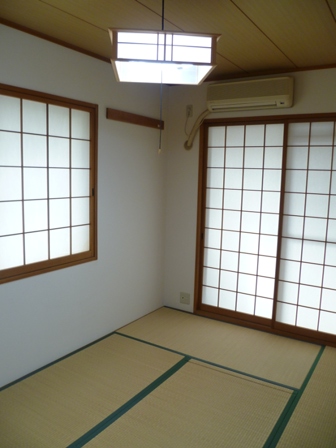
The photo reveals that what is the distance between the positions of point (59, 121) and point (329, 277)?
310 centimetres

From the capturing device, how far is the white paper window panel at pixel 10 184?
3.05 metres

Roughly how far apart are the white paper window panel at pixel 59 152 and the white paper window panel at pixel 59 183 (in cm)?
5

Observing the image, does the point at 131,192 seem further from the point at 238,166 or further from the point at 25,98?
the point at 25,98

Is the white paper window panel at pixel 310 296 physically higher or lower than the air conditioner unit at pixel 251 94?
lower

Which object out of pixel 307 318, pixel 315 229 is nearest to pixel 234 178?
pixel 315 229

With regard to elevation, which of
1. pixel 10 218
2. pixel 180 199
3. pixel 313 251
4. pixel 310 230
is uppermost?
pixel 180 199

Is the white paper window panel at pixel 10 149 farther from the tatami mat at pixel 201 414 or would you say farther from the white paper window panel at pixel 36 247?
the tatami mat at pixel 201 414

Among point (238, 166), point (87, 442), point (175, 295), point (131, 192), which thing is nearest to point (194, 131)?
point (238, 166)

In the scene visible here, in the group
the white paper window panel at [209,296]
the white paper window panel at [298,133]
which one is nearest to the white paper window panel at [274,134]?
the white paper window panel at [298,133]

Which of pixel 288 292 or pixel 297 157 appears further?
pixel 288 292

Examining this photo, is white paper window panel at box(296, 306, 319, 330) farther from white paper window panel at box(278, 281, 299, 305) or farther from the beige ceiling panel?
the beige ceiling panel

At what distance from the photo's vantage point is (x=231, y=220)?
4.64 m

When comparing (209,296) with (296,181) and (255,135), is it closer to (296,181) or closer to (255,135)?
(296,181)

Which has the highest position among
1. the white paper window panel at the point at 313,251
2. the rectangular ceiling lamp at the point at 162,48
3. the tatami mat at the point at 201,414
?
the rectangular ceiling lamp at the point at 162,48
